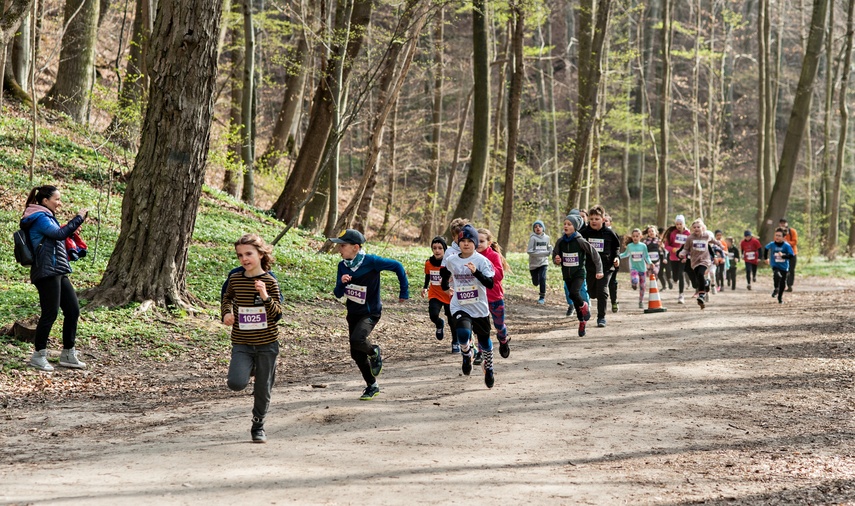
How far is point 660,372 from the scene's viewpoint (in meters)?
10.6

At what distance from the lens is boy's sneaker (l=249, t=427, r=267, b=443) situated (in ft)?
22.7

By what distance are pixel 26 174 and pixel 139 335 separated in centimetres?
906

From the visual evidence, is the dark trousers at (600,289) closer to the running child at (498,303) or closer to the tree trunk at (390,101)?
the running child at (498,303)

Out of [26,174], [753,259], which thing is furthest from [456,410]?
[753,259]

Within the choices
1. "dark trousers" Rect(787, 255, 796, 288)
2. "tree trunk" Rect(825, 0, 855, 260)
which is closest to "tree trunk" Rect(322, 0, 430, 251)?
"dark trousers" Rect(787, 255, 796, 288)

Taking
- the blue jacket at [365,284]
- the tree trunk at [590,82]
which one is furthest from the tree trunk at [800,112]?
the blue jacket at [365,284]

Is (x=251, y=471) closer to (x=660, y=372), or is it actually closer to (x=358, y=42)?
(x=660, y=372)

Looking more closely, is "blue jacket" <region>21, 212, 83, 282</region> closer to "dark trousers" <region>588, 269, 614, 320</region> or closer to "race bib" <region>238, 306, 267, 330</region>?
"race bib" <region>238, 306, 267, 330</region>

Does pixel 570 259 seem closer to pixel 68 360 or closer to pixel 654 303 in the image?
pixel 654 303

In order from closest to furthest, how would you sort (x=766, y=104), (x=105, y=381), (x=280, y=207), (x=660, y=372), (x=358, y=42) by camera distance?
(x=105, y=381) < (x=660, y=372) < (x=358, y=42) < (x=280, y=207) < (x=766, y=104)

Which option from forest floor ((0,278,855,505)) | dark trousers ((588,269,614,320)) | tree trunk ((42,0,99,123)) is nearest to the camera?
forest floor ((0,278,855,505))

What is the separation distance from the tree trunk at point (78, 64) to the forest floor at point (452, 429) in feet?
41.6

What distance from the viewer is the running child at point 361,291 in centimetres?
855

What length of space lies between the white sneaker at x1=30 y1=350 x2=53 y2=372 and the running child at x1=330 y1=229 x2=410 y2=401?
11.2 feet
